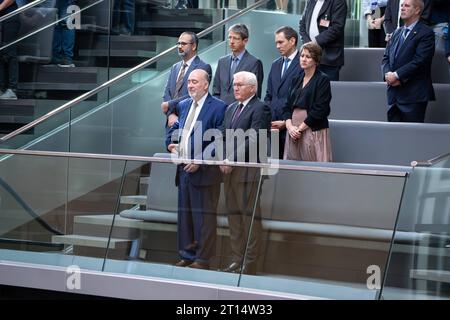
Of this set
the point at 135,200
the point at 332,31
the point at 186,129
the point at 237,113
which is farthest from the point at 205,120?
the point at 332,31

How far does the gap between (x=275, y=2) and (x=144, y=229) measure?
461 centimetres

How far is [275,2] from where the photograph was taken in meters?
11.2

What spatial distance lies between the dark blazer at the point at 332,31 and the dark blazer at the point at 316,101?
1488mm

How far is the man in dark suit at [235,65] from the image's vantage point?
9.00 m

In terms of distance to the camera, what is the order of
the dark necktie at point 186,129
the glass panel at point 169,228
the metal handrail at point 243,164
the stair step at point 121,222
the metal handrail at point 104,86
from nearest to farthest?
the metal handrail at point 243,164 → the glass panel at point 169,228 → the stair step at point 121,222 → the dark necktie at point 186,129 → the metal handrail at point 104,86

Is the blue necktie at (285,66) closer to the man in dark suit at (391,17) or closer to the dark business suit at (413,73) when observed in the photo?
the dark business suit at (413,73)

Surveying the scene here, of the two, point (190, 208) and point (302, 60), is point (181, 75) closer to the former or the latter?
point (302, 60)

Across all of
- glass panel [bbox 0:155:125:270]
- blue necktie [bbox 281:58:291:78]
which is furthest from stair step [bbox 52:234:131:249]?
blue necktie [bbox 281:58:291:78]

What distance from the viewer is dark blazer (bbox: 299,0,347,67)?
9.76 meters

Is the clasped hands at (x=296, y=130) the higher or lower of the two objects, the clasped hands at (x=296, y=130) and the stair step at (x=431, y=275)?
the higher

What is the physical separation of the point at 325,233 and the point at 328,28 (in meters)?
3.62
